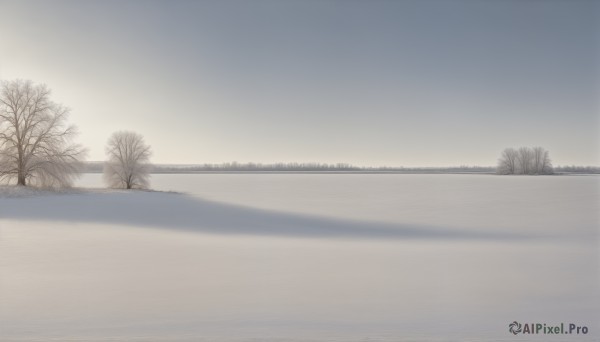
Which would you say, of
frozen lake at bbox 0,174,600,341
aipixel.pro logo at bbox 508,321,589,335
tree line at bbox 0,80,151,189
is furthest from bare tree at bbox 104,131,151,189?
aipixel.pro logo at bbox 508,321,589,335

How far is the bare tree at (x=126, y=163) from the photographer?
155 ft

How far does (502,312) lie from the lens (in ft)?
24.4

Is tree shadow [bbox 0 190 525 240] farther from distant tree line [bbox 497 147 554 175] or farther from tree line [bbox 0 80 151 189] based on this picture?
distant tree line [bbox 497 147 554 175]

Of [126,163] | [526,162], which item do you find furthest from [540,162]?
[126,163]

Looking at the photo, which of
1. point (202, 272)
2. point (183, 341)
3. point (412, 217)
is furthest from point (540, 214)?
point (183, 341)

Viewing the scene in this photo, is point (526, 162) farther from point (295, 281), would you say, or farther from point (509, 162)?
point (295, 281)

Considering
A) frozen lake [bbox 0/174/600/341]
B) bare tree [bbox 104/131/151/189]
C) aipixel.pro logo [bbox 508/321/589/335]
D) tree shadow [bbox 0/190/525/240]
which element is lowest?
aipixel.pro logo [bbox 508/321/589/335]

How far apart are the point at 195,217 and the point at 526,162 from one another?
11455 centimetres

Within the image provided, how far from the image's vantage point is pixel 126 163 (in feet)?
156

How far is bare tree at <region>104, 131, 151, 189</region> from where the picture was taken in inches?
1855

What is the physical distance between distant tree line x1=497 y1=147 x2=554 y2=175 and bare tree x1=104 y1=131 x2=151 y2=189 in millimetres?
104904

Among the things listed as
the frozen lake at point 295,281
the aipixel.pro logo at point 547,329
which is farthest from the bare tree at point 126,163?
the aipixel.pro logo at point 547,329

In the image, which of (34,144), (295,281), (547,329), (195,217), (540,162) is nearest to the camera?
(547,329)

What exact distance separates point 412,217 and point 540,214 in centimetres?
895
